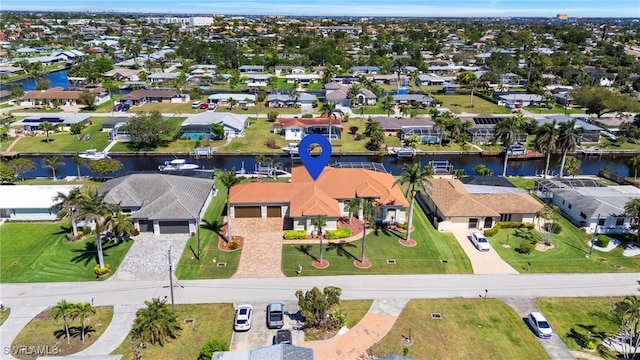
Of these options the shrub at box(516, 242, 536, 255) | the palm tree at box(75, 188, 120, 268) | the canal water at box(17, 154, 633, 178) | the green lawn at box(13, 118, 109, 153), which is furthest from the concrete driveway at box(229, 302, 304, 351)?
the green lawn at box(13, 118, 109, 153)

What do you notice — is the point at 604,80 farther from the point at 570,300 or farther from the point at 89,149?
the point at 89,149

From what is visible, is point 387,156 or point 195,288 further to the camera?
A: point 387,156

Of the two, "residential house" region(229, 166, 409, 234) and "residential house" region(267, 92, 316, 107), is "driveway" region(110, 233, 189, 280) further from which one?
"residential house" region(267, 92, 316, 107)

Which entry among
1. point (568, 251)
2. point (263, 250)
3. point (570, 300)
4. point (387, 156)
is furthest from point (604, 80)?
point (263, 250)

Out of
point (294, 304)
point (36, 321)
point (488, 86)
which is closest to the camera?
point (36, 321)

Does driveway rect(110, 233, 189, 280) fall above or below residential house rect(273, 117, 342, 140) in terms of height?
below

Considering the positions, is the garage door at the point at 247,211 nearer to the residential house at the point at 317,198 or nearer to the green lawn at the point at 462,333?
the residential house at the point at 317,198
